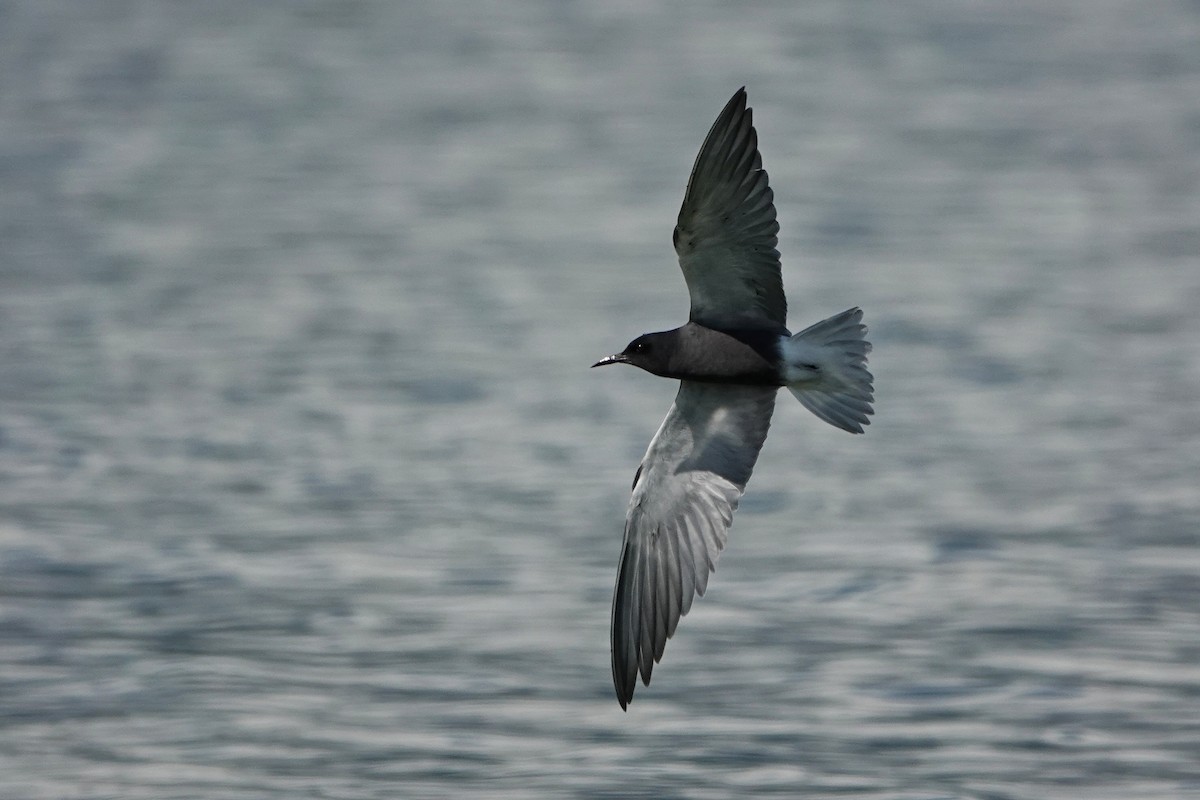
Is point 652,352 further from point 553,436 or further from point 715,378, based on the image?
point 553,436

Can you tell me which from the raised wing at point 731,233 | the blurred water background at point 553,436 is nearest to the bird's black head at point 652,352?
the raised wing at point 731,233

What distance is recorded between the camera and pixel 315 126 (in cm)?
2964

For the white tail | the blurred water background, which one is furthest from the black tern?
the blurred water background

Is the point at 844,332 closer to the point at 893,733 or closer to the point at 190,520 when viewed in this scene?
the point at 893,733

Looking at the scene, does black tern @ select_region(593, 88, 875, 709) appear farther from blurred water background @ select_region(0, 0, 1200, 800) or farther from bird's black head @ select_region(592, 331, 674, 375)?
blurred water background @ select_region(0, 0, 1200, 800)

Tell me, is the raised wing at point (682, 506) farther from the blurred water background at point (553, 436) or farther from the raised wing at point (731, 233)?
the blurred water background at point (553, 436)

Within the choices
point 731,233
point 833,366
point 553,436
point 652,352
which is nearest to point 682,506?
point 652,352

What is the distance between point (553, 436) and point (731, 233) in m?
8.12

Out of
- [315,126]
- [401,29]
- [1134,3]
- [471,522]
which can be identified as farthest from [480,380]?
[1134,3]

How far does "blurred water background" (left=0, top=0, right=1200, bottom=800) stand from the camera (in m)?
10.9

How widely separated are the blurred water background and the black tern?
163 cm

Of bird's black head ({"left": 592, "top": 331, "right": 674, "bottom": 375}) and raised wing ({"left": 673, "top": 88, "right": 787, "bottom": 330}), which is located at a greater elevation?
raised wing ({"left": 673, "top": 88, "right": 787, "bottom": 330})

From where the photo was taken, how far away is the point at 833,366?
8.19 m

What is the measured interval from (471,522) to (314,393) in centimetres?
377
